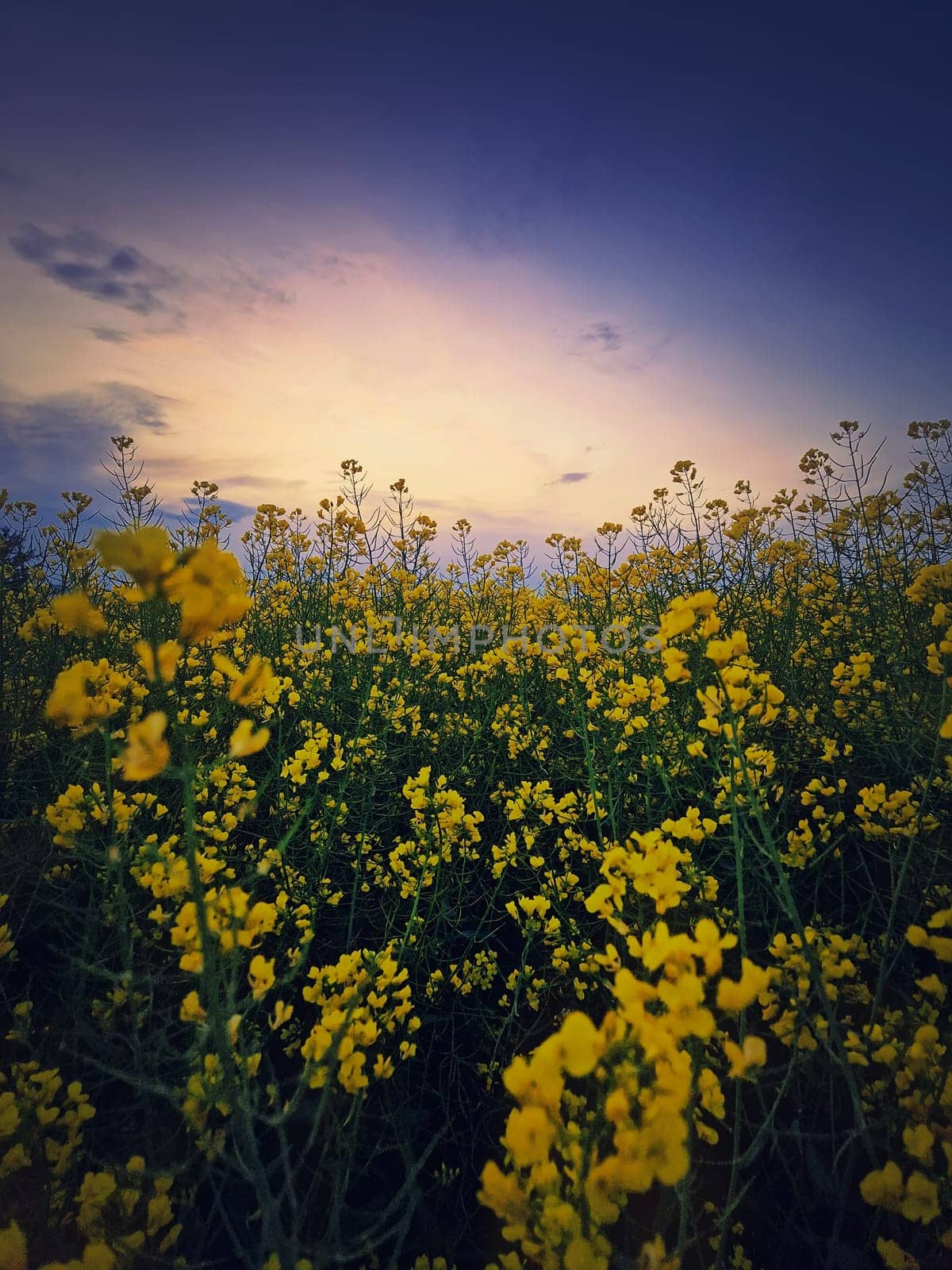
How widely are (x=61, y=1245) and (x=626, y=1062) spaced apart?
5.70ft

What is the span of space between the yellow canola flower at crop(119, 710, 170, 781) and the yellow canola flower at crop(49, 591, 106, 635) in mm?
336

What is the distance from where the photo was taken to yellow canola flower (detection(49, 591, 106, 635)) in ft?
3.47

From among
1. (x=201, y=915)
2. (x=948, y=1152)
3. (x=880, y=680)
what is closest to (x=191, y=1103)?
(x=201, y=915)

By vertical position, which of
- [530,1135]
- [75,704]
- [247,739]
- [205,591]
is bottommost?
[530,1135]

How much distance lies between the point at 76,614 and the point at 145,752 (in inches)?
15.2

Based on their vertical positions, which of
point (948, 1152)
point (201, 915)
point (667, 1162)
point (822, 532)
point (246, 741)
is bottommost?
point (948, 1152)

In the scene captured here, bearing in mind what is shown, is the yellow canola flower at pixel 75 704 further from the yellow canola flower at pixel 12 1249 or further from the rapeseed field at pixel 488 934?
the yellow canola flower at pixel 12 1249

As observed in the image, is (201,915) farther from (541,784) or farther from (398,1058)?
(541,784)

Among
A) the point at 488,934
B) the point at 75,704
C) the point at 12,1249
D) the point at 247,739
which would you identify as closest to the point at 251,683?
the point at 247,739

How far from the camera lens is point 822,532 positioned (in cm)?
379

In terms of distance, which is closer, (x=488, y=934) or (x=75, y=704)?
(x=75, y=704)

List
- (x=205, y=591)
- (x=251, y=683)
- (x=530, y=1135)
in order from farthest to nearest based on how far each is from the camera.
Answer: (x=251, y=683) → (x=205, y=591) → (x=530, y=1135)

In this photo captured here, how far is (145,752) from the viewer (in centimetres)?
86

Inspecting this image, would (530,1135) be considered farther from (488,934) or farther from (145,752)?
(488,934)
